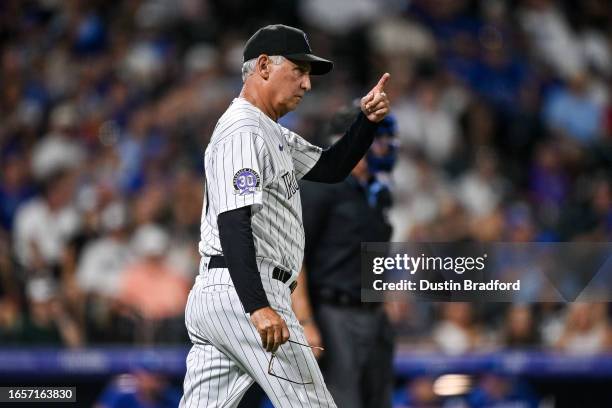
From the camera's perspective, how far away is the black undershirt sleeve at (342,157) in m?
4.30

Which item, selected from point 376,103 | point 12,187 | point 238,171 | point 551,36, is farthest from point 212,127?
point 238,171

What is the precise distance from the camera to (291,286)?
4.00 metres

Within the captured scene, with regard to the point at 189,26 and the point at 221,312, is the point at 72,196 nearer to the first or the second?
the point at 189,26

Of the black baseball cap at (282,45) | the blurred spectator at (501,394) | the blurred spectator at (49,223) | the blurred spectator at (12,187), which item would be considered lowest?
the blurred spectator at (501,394)

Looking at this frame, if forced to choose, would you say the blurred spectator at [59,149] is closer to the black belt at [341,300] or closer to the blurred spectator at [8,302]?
the blurred spectator at [8,302]

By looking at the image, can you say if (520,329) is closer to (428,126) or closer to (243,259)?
(428,126)

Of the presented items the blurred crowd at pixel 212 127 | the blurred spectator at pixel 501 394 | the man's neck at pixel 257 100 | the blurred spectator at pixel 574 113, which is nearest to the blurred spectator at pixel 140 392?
the blurred crowd at pixel 212 127

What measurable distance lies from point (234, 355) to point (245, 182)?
0.58 meters

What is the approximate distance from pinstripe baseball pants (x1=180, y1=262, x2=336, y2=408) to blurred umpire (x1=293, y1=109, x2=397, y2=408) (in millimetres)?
1222

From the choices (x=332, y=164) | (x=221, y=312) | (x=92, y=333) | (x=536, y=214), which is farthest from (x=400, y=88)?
(x=221, y=312)

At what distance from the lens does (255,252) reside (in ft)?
12.0

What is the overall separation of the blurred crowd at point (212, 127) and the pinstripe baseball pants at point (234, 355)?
3.54 metres

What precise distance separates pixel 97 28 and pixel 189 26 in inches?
35.9

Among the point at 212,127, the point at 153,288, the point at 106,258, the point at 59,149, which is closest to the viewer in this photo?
the point at 153,288
